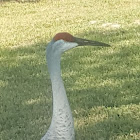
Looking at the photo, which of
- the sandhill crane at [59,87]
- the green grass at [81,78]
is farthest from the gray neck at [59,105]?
the green grass at [81,78]

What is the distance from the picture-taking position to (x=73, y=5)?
516 inches

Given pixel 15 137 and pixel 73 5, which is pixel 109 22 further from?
pixel 15 137

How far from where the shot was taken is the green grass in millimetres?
4602

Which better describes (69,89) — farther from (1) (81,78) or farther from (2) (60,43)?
(2) (60,43)

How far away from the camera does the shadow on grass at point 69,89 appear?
455cm

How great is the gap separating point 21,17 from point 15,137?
762 centimetres

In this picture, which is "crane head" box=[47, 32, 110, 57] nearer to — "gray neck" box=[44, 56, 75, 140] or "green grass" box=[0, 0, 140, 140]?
"gray neck" box=[44, 56, 75, 140]

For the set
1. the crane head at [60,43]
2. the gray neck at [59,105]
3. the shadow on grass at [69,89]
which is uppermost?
the crane head at [60,43]

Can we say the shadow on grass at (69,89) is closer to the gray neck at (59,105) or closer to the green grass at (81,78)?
the green grass at (81,78)

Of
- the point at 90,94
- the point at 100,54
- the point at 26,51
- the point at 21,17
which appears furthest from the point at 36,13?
the point at 90,94

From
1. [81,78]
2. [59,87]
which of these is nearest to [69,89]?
[81,78]

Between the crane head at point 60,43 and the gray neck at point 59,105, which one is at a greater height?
the crane head at point 60,43

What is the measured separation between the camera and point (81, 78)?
6031 millimetres

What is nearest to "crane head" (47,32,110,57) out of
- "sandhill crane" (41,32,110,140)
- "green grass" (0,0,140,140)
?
"sandhill crane" (41,32,110,140)
